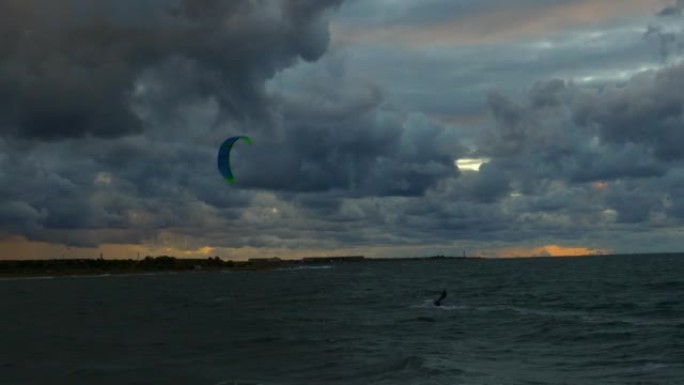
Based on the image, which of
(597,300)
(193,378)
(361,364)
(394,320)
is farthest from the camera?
(597,300)

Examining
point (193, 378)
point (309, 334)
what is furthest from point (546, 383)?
point (309, 334)

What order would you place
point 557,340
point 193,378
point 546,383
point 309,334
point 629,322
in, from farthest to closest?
point 629,322 → point 309,334 → point 557,340 → point 193,378 → point 546,383

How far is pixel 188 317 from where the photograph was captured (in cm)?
6328

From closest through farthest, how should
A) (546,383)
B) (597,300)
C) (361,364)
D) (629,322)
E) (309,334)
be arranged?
1. (546,383)
2. (361,364)
3. (309,334)
4. (629,322)
5. (597,300)

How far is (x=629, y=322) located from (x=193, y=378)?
105 ft

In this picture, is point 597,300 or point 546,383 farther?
point 597,300

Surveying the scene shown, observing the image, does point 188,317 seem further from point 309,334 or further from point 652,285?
point 652,285

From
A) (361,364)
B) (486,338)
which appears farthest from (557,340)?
(361,364)

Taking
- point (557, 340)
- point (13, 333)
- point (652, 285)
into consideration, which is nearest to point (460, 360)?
point (557, 340)

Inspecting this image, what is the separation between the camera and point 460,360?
117 feet

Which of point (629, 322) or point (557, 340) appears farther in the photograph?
point (629, 322)

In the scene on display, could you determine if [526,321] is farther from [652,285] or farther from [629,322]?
[652,285]

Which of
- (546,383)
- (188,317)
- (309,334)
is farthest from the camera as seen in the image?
(188,317)

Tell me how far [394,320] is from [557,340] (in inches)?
630
